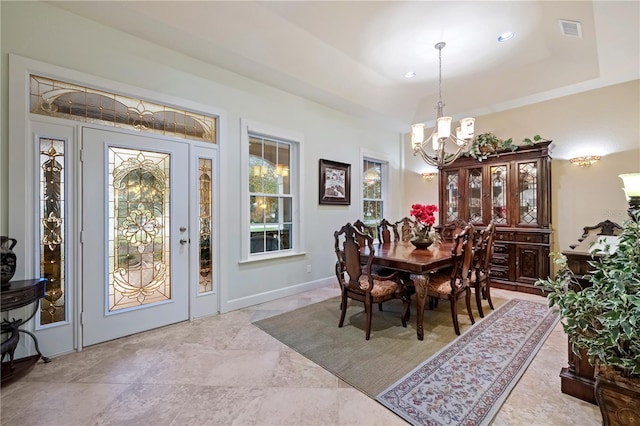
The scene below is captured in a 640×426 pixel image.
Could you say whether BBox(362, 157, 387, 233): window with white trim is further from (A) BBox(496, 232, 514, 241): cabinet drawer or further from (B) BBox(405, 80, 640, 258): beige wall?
(B) BBox(405, 80, 640, 258): beige wall

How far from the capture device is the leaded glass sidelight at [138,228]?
2.71m

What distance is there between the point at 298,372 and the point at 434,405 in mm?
975

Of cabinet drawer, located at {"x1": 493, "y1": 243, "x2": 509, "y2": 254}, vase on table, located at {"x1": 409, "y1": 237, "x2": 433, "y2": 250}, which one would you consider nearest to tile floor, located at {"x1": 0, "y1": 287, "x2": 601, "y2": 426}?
vase on table, located at {"x1": 409, "y1": 237, "x2": 433, "y2": 250}

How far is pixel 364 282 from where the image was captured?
287cm

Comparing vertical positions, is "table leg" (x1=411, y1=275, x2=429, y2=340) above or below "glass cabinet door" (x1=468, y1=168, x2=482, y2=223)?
below

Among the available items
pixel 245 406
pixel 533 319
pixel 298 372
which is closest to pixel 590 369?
pixel 533 319

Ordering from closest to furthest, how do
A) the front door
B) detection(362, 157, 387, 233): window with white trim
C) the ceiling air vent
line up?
1. the front door
2. the ceiling air vent
3. detection(362, 157, 387, 233): window with white trim

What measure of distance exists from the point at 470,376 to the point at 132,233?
328cm

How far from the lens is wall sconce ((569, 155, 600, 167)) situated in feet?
12.9

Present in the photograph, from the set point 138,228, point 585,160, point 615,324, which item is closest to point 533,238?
point 585,160

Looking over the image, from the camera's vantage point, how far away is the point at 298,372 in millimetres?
2146

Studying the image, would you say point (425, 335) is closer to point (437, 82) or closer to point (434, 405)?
point (434, 405)

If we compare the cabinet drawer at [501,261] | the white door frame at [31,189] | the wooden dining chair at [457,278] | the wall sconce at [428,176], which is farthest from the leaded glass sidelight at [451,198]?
the white door frame at [31,189]

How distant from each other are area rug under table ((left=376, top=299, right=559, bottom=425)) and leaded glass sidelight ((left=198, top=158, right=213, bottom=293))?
2.33m
